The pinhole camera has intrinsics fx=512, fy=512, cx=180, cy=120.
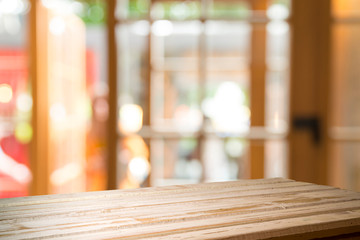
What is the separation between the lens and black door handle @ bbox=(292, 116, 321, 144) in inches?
77.8

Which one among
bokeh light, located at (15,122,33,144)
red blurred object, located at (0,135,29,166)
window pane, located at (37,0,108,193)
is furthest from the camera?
red blurred object, located at (0,135,29,166)

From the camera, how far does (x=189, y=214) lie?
0.59 m

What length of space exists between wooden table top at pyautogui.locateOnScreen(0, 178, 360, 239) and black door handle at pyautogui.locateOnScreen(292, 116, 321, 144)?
123cm

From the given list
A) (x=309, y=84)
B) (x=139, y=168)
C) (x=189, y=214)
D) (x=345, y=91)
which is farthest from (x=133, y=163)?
(x=189, y=214)

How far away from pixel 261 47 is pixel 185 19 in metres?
0.39

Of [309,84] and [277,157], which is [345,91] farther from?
[277,157]

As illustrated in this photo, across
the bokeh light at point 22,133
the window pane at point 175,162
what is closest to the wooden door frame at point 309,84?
Answer: the window pane at point 175,162

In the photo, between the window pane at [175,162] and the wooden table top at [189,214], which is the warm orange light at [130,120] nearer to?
the window pane at [175,162]

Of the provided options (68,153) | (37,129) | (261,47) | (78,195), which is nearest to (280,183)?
(78,195)

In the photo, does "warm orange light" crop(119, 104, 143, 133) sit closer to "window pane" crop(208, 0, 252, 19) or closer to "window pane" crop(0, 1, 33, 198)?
"window pane" crop(208, 0, 252, 19)

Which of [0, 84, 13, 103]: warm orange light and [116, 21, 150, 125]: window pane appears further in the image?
[0, 84, 13, 103]: warm orange light

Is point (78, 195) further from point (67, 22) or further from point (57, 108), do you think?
point (67, 22)

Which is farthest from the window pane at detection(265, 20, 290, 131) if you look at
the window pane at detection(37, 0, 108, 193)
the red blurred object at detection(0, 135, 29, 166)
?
the red blurred object at detection(0, 135, 29, 166)

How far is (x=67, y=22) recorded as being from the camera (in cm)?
416
